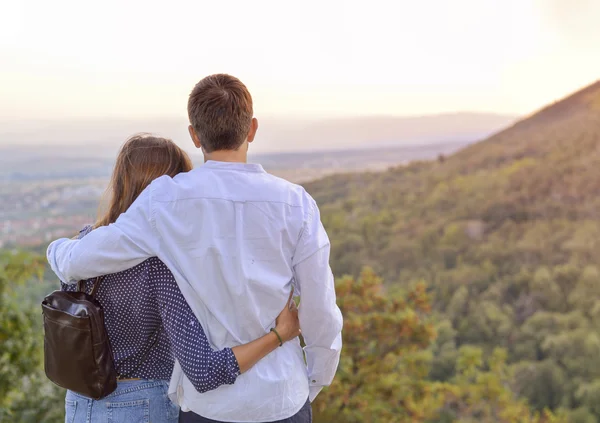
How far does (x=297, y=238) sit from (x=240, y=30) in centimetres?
375

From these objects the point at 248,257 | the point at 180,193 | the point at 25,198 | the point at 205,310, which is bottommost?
the point at 25,198

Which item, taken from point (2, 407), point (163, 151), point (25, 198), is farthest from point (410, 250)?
point (163, 151)

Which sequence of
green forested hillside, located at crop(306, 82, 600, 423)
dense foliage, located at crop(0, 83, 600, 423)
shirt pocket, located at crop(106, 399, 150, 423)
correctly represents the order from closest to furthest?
shirt pocket, located at crop(106, 399, 150, 423) → dense foliage, located at crop(0, 83, 600, 423) → green forested hillside, located at crop(306, 82, 600, 423)

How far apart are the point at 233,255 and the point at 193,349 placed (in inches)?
7.3

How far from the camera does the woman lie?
1.11 metres

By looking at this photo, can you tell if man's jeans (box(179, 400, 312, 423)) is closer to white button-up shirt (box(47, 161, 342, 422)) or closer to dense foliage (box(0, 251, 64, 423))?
white button-up shirt (box(47, 161, 342, 422))

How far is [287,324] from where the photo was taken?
1177 millimetres

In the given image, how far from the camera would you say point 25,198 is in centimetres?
439

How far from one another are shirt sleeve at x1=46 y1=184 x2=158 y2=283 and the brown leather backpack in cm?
8

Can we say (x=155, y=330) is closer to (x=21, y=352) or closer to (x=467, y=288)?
(x=21, y=352)

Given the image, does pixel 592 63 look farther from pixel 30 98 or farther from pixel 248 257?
pixel 248 257

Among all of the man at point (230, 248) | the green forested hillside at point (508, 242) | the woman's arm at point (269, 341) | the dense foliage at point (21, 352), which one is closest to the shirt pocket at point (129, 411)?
the man at point (230, 248)

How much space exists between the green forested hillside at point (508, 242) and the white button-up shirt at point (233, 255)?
12.5 feet

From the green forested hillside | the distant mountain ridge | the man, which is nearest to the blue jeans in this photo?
the man
